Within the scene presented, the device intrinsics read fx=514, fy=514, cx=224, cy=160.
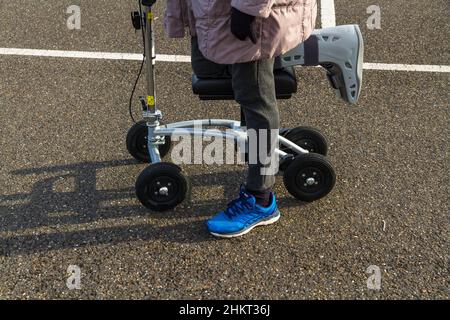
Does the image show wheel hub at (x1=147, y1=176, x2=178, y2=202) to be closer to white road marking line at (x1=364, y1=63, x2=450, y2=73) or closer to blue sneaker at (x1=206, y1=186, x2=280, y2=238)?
blue sneaker at (x1=206, y1=186, x2=280, y2=238)

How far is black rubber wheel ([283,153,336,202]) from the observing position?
9.07ft

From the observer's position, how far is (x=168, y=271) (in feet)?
8.13

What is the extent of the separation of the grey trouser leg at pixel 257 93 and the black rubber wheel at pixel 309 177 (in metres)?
0.30

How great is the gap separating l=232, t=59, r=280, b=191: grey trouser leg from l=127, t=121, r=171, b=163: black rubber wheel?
81cm

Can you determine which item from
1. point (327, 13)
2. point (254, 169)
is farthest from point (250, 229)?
point (327, 13)

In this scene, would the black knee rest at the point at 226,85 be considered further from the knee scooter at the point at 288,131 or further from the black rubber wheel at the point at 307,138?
the black rubber wheel at the point at 307,138

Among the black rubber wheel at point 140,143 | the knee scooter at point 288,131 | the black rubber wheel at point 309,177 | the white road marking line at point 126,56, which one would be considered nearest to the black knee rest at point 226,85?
the knee scooter at point 288,131

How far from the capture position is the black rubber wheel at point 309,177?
2766 mm

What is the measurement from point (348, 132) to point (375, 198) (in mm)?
675

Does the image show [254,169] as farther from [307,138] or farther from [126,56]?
[126,56]

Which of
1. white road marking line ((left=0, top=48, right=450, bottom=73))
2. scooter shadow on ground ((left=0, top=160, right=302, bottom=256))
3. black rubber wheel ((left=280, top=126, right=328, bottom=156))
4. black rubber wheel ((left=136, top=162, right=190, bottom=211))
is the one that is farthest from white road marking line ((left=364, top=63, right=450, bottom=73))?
black rubber wheel ((left=136, top=162, right=190, bottom=211))

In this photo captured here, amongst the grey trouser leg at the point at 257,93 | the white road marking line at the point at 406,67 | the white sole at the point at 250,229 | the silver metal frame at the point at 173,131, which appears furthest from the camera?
the white road marking line at the point at 406,67

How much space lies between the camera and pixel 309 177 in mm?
2795
